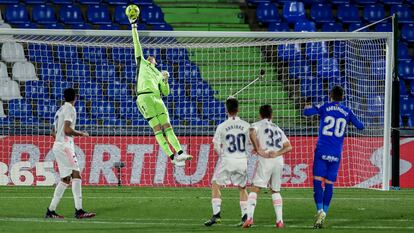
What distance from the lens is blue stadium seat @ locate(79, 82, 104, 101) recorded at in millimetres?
23578

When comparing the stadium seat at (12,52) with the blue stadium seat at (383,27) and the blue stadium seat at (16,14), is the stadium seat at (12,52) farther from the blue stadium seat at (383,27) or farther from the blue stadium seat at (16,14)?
the blue stadium seat at (383,27)

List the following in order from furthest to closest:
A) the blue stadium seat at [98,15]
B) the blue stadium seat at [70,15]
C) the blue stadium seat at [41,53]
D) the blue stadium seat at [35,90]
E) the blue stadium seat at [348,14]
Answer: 1. the blue stadium seat at [348,14]
2. the blue stadium seat at [98,15]
3. the blue stadium seat at [70,15]
4. the blue stadium seat at [41,53]
5. the blue stadium seat at [35,90]

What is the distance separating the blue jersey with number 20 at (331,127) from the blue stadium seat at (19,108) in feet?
33.1

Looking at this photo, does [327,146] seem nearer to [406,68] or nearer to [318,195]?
[318,195]

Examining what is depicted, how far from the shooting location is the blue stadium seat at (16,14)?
27.6 m

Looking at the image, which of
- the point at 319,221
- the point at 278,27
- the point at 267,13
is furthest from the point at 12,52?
the point at 319,221

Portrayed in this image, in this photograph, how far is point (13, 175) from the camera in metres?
22.4

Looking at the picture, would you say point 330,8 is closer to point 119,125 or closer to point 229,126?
point 119,125

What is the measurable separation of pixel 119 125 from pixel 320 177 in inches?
345

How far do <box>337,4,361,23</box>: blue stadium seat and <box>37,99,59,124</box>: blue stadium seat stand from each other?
10.2 meters

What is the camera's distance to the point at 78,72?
23.9 m

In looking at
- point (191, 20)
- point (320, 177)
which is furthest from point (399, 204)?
point (191, 20)

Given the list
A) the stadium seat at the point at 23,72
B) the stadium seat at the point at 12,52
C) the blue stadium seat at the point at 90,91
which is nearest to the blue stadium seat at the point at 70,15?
the stadium seat at the point at 12,52

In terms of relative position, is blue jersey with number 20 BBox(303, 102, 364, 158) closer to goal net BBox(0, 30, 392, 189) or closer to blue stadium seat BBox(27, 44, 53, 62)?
goal net BBox(0, 30, 392, 189)
